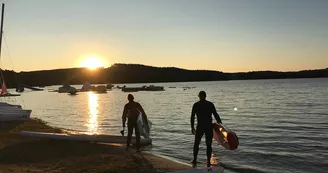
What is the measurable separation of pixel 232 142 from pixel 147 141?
7355mm

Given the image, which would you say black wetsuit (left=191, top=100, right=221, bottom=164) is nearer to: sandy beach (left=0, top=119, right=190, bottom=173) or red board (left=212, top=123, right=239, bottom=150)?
→ red board (left=212, top=123, right=239, bottom=150)

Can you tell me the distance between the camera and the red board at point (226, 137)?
1269 centimetres

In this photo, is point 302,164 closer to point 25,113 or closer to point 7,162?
point 7,162

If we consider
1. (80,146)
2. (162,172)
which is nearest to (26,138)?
(80,146)

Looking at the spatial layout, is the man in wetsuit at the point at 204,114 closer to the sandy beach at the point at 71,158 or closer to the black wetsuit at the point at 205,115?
the black wetsuit at the point at 205,115

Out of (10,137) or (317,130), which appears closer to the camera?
(10,137)

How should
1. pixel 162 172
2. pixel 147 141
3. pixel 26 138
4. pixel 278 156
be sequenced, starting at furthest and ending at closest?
1. pixel 147 141
2. pixel 26 138
3. pixel 278 156
4. pixel 162 172

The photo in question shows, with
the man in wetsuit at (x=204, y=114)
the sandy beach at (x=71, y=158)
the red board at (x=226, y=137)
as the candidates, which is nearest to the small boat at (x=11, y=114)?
the sandy beach at (x=71, y=158)

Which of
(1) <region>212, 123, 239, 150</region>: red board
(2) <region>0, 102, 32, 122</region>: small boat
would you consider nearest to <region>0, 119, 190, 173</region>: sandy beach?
(1) <region>212, 123, 239, 150</region>: red board

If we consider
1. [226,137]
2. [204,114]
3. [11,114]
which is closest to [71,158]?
[204,114]

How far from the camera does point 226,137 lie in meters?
12.8

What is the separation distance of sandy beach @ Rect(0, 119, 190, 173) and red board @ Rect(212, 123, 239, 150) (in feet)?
5.41

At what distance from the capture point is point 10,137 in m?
18.1

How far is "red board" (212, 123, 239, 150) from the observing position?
1269 cm
